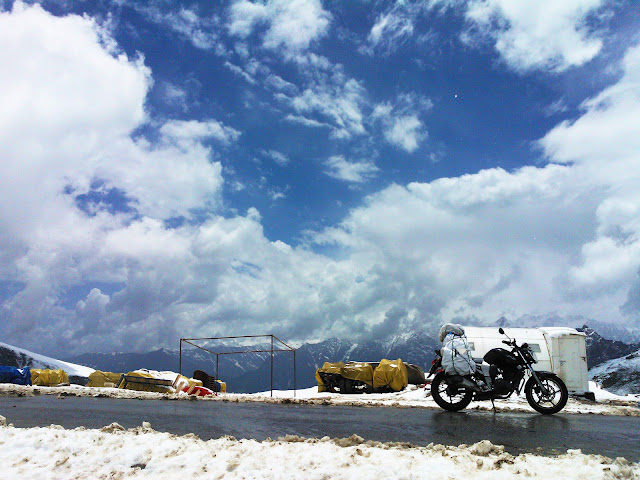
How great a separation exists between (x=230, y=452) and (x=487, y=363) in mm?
7863

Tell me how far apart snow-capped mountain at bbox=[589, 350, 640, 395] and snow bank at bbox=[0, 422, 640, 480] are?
167m

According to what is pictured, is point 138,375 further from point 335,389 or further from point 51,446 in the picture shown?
point 51,446

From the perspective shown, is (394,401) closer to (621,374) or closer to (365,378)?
(365,378)

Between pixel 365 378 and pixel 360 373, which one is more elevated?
pixel 360 373

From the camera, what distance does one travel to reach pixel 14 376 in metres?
31.4

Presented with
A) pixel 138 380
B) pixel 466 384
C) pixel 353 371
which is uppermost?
pixel 353 371

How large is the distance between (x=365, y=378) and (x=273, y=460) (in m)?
23.9

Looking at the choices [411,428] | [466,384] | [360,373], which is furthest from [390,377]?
[411,428]

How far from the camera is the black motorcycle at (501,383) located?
35.9ft

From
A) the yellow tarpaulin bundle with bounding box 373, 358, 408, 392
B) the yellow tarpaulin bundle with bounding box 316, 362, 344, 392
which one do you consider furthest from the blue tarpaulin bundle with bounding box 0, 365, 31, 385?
the yellow tarpaulin bundle with bounding box 373, 358, 408, 392

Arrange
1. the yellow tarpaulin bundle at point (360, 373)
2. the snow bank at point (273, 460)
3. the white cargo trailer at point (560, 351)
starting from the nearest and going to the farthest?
the snow bank at point (273, 460)
the white cargo trailer at point (560, 351)
the yellow tarpaulin bundle at point (360, 373)

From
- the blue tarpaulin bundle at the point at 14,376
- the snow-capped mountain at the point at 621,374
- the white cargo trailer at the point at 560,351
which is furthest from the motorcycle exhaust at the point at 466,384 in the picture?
the snow-capped mountain at the point at 621,374

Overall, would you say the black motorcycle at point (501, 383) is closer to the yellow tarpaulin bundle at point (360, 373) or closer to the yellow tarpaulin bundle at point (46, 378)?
the yellow tarpaulin bundle at point (360, 373)

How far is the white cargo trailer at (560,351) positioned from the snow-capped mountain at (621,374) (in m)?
145
